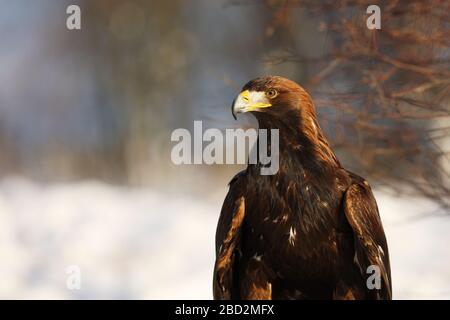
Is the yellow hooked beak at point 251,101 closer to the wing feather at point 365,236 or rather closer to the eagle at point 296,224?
the eagle at point 296,224

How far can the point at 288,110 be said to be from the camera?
448cm

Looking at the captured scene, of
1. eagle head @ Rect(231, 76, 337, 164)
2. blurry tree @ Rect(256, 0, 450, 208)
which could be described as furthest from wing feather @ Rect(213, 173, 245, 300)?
blurry tree @ Rect(256, 0, 450, 208)

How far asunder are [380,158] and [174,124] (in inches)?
101

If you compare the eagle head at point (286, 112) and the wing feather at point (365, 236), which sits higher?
the eagle head at point (286, 112)

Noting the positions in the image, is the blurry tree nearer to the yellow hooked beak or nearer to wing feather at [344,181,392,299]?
the yellow hooked beak

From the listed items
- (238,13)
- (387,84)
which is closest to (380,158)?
(387,84)

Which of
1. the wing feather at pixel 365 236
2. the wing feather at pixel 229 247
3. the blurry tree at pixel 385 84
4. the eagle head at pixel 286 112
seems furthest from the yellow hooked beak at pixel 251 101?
the blurry tree at pixel 385 84

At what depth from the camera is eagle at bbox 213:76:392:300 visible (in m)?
4.34

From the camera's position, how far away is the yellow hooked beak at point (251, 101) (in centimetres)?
442

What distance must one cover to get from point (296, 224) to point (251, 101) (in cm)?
64

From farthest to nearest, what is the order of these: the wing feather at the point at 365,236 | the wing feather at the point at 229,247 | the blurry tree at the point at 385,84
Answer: the blurry tree at the point at 385,84, the wing feather at the point at 229,247, the wing feather at the point at 365,236

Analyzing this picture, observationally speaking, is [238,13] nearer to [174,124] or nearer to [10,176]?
[174,124]

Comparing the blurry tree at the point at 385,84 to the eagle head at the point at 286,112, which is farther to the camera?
the blurry tree at the point at 385,84

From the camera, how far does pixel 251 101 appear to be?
446 cm
